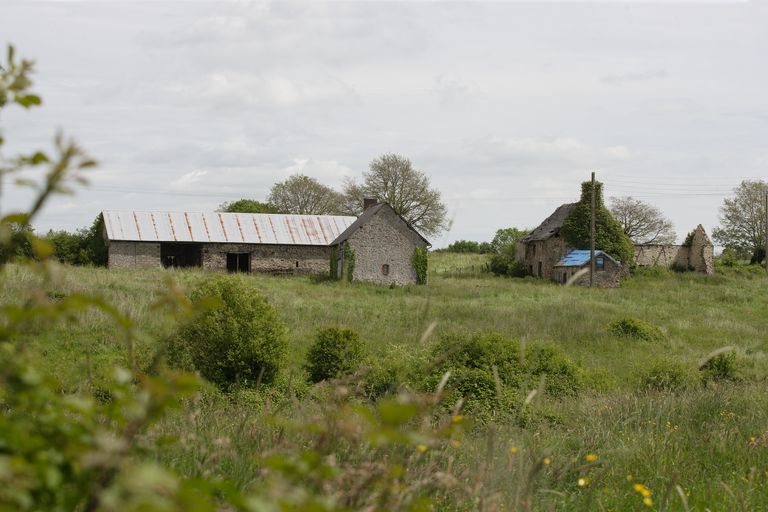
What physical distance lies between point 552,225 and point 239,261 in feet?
70.3

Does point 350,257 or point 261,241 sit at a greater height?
point 261,241

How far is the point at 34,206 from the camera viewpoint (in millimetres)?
1584

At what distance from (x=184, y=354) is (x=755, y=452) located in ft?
39.8

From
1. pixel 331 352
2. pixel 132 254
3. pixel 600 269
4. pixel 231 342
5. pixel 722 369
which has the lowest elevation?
pixel 722 369

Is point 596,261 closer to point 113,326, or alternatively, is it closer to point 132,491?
point 113,326

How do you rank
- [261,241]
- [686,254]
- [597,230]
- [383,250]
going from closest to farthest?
[383,250] → [261,241] → [597,230] → [686,254]

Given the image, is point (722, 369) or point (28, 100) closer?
point (28, 100)

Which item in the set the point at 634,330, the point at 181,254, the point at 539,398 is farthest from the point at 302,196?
the point at 539,398

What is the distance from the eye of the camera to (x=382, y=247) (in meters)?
45.2

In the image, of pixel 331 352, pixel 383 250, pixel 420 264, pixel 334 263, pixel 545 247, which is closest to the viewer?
pixel 331 352

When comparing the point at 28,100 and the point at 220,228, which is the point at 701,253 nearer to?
the point at 220,228

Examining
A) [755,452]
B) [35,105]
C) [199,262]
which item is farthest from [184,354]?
[199,262]

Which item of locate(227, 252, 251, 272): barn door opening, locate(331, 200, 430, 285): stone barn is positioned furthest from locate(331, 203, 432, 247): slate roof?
locate(227, 252, 251, 272): barn door opening

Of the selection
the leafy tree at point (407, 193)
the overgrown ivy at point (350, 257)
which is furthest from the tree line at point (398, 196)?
the overgrown ivy at point (350, 257)
